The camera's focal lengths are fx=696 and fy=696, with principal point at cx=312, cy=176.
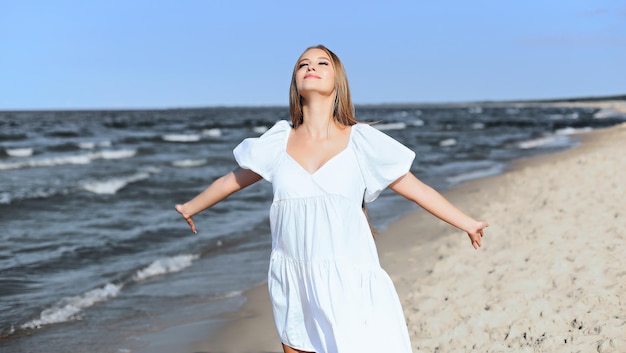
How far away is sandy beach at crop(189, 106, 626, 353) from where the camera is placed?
4391mm

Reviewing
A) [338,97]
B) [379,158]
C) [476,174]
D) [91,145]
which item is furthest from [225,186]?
[91,145]

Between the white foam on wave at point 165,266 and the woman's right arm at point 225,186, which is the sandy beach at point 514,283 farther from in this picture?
the woman's right arm at point 225,186

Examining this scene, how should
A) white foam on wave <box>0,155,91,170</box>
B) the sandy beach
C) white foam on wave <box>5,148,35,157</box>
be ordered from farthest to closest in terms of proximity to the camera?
white foam on wave <box>5,148,35,157</box> < white foam on wave <box>0,155,91,170</box> < the sandy beach

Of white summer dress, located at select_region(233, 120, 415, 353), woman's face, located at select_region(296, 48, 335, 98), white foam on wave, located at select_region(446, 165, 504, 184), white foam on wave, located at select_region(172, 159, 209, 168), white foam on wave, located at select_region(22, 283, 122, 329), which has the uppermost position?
woman's face, located at select_region(296, 48, 335, 98)

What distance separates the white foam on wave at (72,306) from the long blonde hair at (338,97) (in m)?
4.29

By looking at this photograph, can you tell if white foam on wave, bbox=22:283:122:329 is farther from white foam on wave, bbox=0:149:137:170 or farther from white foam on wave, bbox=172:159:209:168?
white foam on wave, bbox=0:149:137:170

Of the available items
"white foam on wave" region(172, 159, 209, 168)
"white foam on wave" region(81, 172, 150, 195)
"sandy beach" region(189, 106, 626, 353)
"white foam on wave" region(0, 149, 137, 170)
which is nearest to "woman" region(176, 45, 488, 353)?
"sandy beach" region(189, 106, 626, 353)

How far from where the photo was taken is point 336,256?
2633 mm

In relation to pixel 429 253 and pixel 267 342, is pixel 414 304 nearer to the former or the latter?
pixel 267 342

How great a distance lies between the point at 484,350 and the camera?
4.32 metres

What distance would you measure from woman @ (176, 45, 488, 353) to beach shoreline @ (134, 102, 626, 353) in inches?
75.2

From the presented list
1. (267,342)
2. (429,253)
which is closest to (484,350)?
(267,342)

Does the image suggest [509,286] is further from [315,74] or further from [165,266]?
[165,266]

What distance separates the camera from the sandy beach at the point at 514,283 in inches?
173
